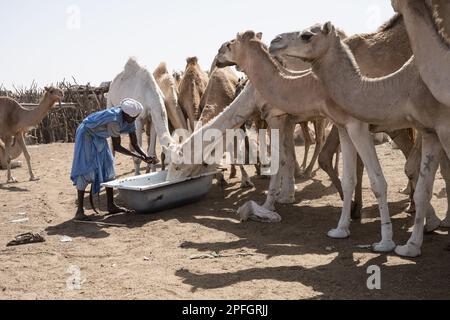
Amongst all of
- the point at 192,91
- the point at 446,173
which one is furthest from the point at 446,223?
the point at 192,91

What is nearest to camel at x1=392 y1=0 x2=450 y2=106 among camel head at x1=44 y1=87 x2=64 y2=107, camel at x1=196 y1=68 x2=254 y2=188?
camel at x1=196 y1=68 x2=254 y2=188

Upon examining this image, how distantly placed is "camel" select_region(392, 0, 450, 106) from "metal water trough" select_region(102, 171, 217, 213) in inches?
157

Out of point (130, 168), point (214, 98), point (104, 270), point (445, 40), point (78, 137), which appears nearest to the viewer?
point (445, 40)

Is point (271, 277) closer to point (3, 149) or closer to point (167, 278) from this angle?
point (167, 278)

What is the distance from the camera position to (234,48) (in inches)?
275

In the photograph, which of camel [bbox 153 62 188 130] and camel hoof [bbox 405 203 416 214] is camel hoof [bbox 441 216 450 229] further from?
camel [bbox 153 62 188 130]

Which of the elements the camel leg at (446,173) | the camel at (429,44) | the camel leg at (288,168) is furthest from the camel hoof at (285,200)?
the camel at (429,44)

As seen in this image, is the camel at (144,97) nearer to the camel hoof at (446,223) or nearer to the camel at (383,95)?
the camel at (383,95)

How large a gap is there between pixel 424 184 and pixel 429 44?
146 centimetres

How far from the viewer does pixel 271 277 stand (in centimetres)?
491

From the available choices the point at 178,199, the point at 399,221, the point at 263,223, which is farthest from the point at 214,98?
the point at 399,221

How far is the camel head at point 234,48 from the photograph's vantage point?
6781 mm

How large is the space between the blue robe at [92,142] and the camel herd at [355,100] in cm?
102

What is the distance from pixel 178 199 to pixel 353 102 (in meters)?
3.45
